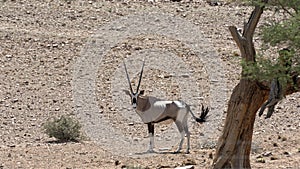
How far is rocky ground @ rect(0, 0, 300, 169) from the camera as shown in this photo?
17.7 meters

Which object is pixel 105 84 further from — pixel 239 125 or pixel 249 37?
pixel 249 37

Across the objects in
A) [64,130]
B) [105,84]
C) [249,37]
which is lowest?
[64,130]

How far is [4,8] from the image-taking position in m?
33.5

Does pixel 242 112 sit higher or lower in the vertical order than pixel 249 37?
lower

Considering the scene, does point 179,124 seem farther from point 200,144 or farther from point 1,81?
point 1,81

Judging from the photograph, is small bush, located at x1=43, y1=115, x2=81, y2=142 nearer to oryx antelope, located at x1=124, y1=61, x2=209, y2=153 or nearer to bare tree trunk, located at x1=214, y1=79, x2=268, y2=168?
oryx antelope, located at x1=124, y1=61, x2=209, y2=153

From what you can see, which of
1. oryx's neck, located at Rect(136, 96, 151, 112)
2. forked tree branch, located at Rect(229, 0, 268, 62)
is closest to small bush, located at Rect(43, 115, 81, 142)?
oryx's neck, located at Rect(136, 96, 151, 112)

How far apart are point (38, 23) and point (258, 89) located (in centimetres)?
1917

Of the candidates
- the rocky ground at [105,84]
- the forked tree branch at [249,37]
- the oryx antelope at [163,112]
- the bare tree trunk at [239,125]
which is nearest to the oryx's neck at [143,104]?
the oryx antelope at [163,112]

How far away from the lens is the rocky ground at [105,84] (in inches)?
698

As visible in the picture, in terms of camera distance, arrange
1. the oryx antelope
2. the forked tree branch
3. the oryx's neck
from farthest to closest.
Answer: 1. the oryx's neck
2. the oryx antelope
3. the forked tree branch

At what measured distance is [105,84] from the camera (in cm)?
2605

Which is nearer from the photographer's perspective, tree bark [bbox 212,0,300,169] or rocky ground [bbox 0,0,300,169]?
tree bark [bbox 212,0,300,169]

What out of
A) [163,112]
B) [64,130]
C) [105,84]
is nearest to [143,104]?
[163,112]
